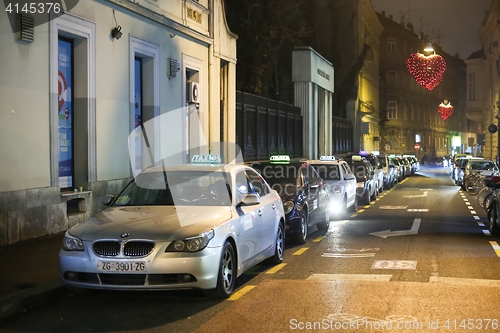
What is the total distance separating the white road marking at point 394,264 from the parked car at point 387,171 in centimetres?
2016

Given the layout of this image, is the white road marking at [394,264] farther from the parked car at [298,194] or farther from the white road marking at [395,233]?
the white road marking at [395,233]

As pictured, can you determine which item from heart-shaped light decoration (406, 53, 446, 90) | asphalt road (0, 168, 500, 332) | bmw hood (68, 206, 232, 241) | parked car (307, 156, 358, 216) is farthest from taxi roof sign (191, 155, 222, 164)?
heart-shaped light decoration (406, 53, 446, 90)

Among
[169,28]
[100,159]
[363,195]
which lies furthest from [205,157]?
[363,195]

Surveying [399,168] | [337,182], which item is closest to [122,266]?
[337,182]

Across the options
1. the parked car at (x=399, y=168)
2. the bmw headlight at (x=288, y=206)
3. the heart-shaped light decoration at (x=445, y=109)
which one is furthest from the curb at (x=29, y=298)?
the heart-shaped light decoration at (x=445, y=109)

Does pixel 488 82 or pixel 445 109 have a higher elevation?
pixel 488 82

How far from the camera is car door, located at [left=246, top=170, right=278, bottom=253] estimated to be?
8500 mm

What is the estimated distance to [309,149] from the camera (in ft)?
117

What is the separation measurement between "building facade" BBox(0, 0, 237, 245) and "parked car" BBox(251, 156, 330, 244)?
364 cm

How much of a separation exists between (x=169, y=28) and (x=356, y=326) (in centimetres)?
1265

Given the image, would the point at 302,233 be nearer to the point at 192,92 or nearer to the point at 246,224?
the point at 246,224

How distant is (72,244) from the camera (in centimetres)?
682

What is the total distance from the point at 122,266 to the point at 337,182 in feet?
35.0

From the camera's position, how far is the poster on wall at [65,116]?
12703 mm
